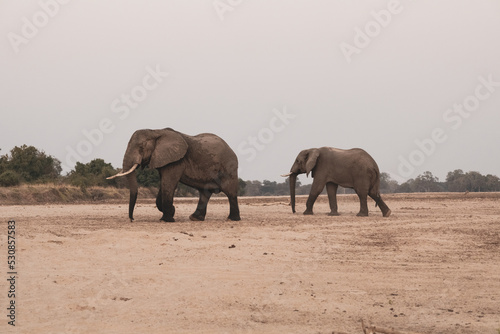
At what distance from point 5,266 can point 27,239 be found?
1919 mm

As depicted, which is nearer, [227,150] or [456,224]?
[456,224]

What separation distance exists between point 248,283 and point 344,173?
1365 centimetres

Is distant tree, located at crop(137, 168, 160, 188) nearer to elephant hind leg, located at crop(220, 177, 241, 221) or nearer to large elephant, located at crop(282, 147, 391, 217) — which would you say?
large elephant, located at crop(282, 147, 391, 217)

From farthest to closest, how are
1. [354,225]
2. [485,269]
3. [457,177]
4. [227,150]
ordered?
[457,177]
[227,150]
[354,225]
[485,269]

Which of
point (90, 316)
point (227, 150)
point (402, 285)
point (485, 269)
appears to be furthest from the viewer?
point (227, 150)

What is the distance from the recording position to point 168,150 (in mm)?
16219

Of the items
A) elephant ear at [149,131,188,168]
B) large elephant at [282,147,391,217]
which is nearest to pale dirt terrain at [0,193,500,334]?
elephant ear at [149,131,188,168]

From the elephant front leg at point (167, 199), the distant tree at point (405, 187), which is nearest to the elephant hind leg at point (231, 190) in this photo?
the elephant front leg at point (167, 199)

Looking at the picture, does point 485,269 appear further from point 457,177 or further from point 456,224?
point 457,177

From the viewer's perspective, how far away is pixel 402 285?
791cm

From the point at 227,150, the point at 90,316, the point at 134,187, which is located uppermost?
the point at 227,150

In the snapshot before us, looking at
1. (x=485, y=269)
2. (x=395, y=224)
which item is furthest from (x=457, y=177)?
(x=485, y=269)

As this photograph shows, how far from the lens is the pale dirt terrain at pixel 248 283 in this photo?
615 centimetres

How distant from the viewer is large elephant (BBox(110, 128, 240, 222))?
16156 millimetres
